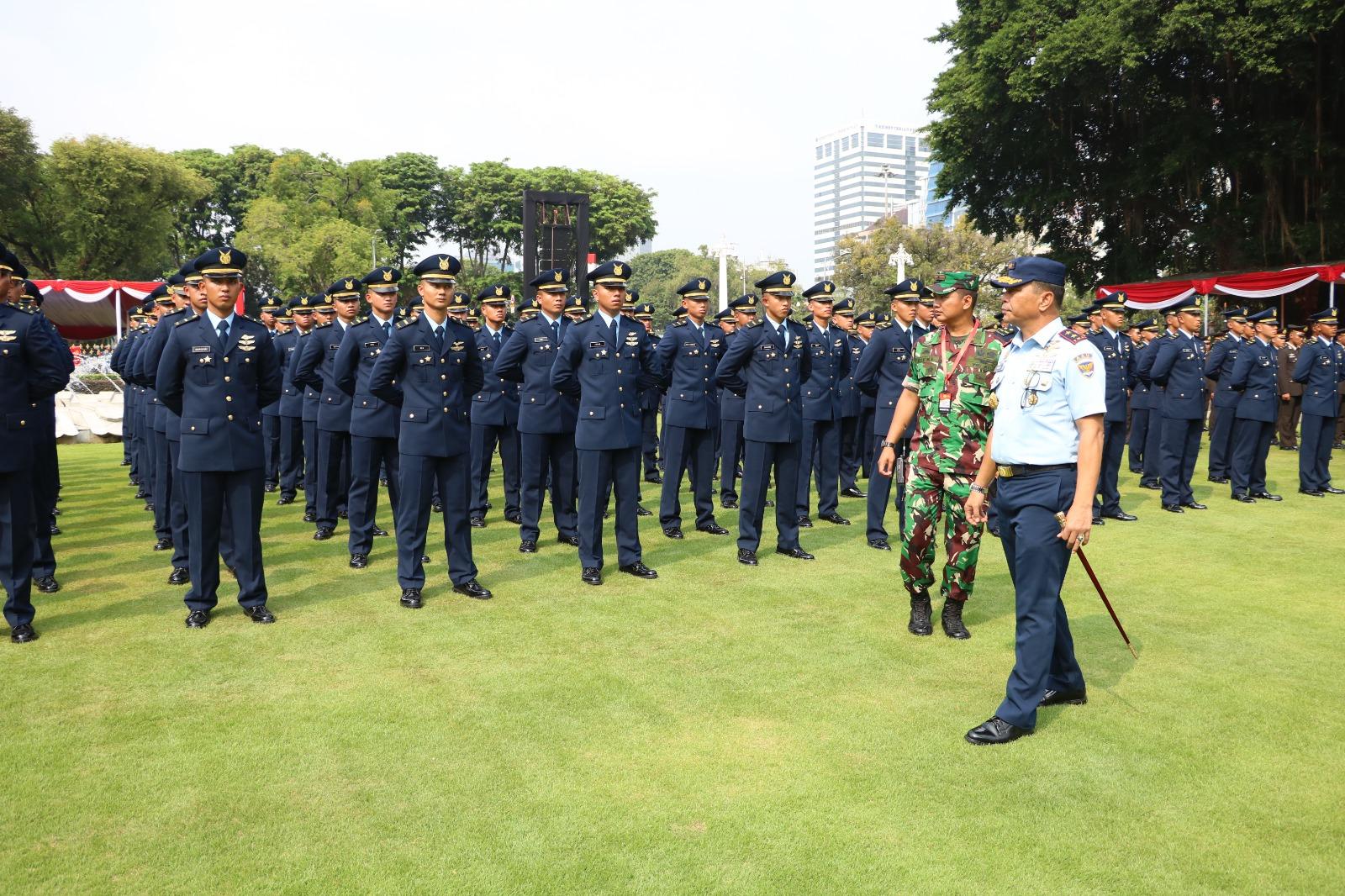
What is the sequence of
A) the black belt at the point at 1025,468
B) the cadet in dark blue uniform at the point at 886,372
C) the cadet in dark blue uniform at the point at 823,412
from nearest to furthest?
the black belt at the point at 1025,468, the cadet in dark blue uniform at the point at 886,372, the cadet in dark blue uniform at the point at 823,412

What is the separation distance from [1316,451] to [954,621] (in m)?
8.46

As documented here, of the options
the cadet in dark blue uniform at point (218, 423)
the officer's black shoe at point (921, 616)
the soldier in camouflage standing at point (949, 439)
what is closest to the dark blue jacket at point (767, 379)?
the soldier in camouflage standing at point (949, 439)

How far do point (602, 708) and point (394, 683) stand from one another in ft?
3.63

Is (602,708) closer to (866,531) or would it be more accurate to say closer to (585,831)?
(585,831)

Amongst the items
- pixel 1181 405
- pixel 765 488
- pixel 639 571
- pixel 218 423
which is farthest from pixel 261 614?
pixel 1181 405

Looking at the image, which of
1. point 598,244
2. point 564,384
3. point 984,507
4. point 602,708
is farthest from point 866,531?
point 598,244

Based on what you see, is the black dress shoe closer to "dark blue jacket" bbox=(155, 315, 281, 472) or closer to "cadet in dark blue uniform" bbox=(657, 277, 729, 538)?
"cadet in dark blue uniform" bbox=(657, 277, 729, 538)

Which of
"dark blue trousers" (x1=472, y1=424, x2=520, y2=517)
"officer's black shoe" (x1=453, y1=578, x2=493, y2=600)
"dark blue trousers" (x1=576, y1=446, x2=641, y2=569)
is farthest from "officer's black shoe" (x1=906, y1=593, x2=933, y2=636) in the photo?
"dark blue trousers" (x1=472, y1=424, x2=520, y2=517)

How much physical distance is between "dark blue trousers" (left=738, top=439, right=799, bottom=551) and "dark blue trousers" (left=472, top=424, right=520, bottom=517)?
283 cm

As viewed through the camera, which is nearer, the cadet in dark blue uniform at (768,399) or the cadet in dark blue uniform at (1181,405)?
the cadet in dark blue uniform at (768,399)

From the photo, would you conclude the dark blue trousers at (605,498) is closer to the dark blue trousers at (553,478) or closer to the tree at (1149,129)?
the dark blue trousers at (553,478)

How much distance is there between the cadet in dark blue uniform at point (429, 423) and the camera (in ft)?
20.2

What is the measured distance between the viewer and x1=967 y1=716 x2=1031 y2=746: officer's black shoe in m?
3.94

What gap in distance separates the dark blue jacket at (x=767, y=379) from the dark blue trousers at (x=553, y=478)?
163 cm
